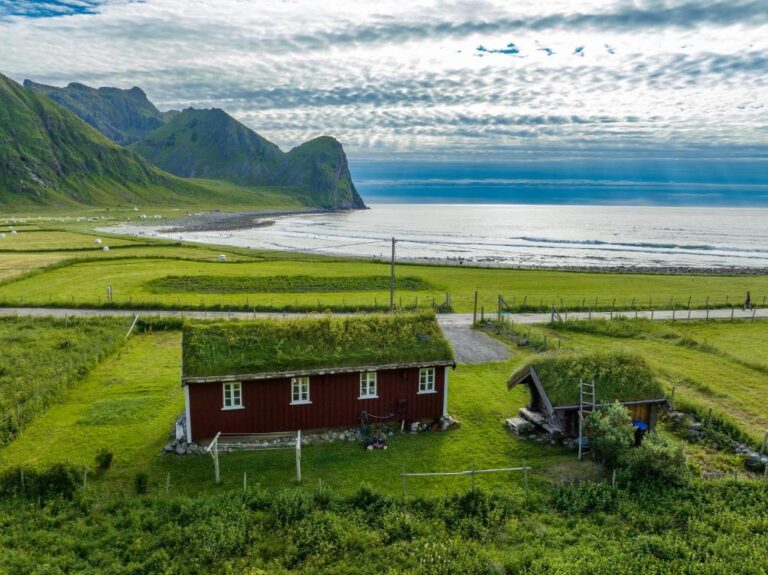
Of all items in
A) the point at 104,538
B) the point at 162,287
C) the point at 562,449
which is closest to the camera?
the point at 104,538

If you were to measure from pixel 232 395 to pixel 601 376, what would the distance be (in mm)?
17425

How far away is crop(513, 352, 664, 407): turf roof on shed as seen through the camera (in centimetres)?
2452

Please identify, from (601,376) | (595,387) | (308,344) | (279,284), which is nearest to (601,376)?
(601,376)

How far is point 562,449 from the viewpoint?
2472 centimetres

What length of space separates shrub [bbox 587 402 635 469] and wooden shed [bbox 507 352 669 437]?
1085 mm

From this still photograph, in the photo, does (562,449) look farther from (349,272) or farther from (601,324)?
(349,272)

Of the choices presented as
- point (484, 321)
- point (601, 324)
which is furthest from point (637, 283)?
point (484, 321)

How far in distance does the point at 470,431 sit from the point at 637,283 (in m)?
60.6

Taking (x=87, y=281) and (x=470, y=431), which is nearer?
(x=470, y=431)

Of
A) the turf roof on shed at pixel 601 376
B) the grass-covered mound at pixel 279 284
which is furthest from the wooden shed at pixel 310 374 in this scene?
the grass-covered mound at pixel 279 284

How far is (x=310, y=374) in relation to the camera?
25.3 meters

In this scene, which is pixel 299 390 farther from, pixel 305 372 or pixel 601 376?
pixel 601 376

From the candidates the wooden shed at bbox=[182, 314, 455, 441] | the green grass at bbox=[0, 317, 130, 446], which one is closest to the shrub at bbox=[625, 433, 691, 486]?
the wooden shed at bbox=[182, 314, 455, 441]

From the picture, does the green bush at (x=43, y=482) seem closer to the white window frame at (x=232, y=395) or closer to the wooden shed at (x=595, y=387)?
the white window frame at (x=232, y=395)
